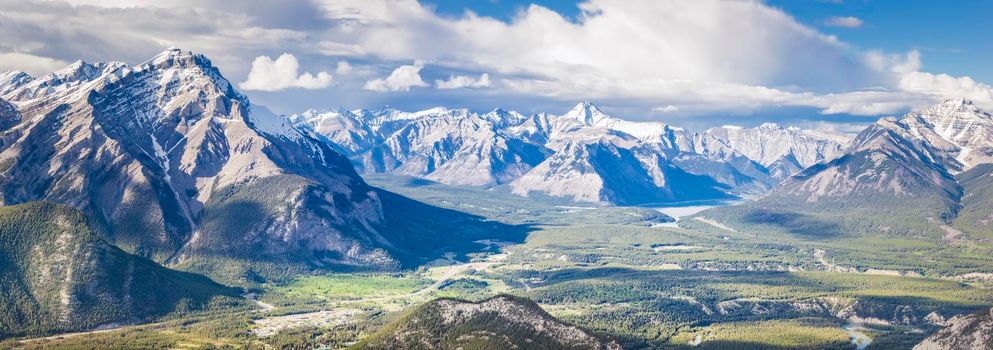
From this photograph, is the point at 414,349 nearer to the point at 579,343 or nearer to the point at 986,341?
the point at 579,343

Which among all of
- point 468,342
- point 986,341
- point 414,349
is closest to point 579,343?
point 468,342

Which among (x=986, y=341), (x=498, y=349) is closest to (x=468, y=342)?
(x=498, y=349)

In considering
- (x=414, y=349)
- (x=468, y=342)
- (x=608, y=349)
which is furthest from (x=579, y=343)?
(x=414, y=349)

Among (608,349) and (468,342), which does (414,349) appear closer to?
(468,342)

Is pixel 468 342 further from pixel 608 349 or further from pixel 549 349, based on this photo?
pixel 608 349

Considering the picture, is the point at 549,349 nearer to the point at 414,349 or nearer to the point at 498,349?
the point at 498,349
